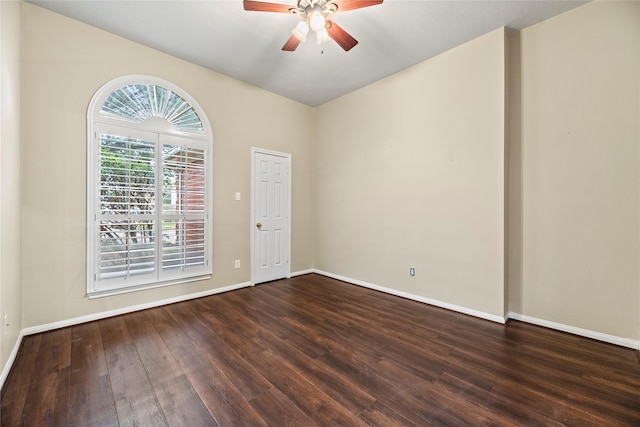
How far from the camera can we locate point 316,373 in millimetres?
1929

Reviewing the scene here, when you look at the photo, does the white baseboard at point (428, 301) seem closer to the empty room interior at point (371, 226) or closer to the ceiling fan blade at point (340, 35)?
the empty room interior at point (371, 226)

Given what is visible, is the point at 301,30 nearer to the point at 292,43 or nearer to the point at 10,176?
the point at 292,43

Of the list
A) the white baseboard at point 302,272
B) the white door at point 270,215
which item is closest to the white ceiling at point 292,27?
the white door at point 270,215

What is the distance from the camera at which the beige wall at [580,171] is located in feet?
7.52

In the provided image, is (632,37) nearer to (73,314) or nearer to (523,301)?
(523,301)

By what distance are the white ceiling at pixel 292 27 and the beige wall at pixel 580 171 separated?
0.37 meters

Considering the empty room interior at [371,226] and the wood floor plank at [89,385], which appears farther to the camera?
the empty room interior at [371,226]

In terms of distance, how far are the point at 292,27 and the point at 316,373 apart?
3235 millimetres

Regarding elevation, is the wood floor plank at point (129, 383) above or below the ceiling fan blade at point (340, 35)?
below

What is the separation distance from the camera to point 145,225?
10.1 feet

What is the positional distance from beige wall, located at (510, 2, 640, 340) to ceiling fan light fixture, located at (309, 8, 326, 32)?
2227mm

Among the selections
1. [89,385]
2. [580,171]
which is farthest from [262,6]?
[580,171]

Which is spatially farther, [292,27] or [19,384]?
[292,27]

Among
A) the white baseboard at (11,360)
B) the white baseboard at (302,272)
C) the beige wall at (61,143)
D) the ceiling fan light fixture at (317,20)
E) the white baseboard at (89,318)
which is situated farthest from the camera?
the white baseboard at (302,272)
